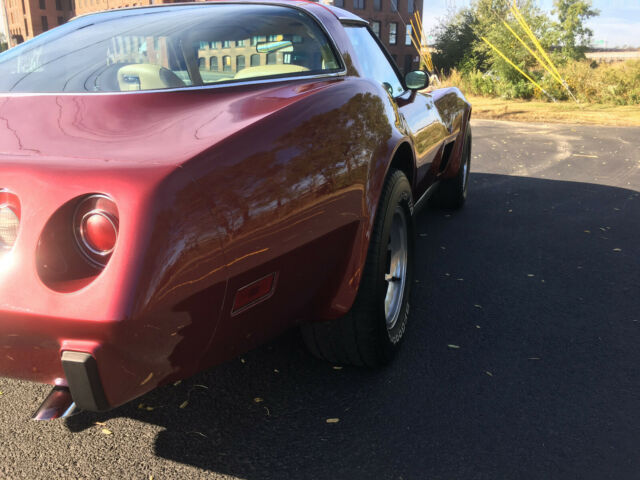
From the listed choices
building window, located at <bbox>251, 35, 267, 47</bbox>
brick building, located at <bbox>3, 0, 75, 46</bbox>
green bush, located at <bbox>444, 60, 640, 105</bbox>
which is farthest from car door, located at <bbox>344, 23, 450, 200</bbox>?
brick building, located at <bbox>3, 0, 75, 46</bbox>

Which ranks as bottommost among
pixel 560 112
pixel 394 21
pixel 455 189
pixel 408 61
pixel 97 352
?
pixel 408 61

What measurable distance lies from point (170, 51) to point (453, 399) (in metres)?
1.86

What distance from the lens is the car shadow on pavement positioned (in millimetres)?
2053

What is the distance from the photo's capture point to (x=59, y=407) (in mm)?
1545

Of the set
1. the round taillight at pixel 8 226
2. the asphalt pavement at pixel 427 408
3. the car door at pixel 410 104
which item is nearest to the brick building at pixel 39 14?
the car door at pixel 410 104

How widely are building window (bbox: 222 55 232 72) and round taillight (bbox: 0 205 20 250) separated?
1249 millimetres

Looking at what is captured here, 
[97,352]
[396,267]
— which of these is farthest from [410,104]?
[97,352]

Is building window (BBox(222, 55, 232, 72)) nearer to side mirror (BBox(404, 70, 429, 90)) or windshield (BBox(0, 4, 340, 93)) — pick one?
windshield (BBox(0, 4, 340, 93))

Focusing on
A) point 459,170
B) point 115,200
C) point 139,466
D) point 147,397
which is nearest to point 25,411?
point 147,397

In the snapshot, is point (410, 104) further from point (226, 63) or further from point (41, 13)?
point (41, 13)

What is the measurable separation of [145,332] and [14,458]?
1066 mm

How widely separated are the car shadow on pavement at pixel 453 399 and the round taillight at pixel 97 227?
962 millimetres

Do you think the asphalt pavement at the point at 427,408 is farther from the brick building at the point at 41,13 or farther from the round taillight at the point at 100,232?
the brick building at the point at 41,13

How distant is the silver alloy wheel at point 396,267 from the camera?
2.80 meters
